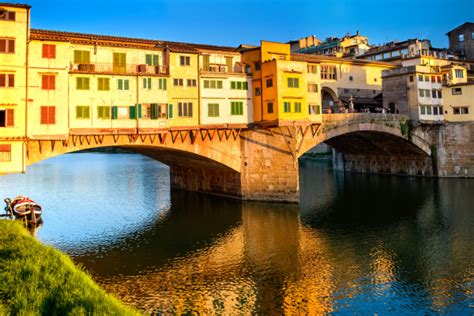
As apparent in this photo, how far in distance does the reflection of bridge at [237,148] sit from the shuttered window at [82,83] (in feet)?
14.1

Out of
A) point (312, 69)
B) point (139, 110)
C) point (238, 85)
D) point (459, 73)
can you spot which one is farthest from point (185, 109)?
point (459, 73)

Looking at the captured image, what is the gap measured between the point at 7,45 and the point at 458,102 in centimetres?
6406

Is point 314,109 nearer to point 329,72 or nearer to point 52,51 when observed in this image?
point 329,72

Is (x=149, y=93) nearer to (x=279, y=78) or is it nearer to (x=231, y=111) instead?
(x=231, y=111)

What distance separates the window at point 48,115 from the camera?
3847 cm

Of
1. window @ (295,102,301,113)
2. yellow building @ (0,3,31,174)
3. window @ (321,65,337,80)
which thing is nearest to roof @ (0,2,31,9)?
yellow building @ (0,3,31,174)

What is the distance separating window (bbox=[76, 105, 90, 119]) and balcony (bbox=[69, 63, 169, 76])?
338 centimetres

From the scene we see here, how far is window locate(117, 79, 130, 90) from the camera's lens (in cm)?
4269

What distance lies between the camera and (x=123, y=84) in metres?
42.9

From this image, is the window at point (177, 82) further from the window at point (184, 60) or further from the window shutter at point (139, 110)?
the window shutter at point (139, 110)

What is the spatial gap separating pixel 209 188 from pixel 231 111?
13.5 metres

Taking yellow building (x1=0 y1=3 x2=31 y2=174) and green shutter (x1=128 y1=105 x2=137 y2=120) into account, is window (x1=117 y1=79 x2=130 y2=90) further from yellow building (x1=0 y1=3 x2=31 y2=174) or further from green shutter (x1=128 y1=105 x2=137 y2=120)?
yellow building (x1=0 y1=3 x2=31 y2=174)

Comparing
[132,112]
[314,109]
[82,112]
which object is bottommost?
[82,112]

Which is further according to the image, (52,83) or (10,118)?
(52,83)
